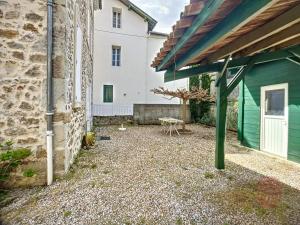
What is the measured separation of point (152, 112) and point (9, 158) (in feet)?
35.6

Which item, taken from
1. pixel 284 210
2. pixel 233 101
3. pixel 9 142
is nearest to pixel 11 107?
pixel 9 142

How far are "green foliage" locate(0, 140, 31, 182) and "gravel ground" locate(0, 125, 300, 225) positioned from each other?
0.38m

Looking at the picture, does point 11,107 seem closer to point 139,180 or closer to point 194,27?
point 139,180

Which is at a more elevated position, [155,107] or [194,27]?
[194,27]

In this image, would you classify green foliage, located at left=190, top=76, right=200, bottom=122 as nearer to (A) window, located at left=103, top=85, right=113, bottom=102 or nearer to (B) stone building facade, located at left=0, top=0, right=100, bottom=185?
(A) window, located at left=103, top=85, right=113, bottom=102

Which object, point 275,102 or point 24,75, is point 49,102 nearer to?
point 24,75

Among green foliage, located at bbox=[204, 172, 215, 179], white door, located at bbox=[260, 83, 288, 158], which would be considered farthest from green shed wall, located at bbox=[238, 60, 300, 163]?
green foliage, located at bbox=[204, 172, 215, 179]

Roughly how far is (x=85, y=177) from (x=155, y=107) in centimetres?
1026

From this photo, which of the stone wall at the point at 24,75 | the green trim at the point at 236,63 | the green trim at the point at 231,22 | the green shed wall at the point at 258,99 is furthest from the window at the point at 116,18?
the green trim at the point at 231,22

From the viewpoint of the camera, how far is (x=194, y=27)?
8.25ft

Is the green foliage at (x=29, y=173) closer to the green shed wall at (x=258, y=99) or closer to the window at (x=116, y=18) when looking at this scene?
the green shed wall at (x=258, y=99)

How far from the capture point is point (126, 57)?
48.1ft

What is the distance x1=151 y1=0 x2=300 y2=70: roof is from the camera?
2.07 meters

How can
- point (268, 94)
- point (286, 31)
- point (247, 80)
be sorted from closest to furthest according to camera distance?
point (286, 31) → point (268, 94) → point (247, 80)
